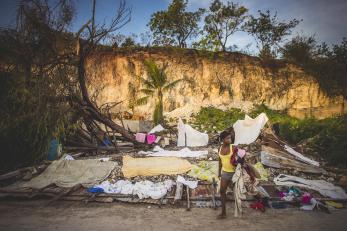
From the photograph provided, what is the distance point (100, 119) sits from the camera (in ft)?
35.9

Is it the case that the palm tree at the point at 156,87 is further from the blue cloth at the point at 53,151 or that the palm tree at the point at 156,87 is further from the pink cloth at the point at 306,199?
the pink cloth at the point at 306,199

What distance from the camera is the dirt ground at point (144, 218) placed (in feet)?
14.3

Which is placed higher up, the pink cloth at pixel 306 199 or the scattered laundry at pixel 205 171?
the scattered laundry at pixel 205 171

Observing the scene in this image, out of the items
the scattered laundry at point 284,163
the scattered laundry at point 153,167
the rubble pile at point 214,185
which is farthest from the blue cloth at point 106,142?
the scattered laundry at point 284,163

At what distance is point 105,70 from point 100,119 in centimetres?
1020

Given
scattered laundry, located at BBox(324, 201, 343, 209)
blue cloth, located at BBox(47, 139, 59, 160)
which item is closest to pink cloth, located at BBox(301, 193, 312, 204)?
scattered laundry, located at BBox(324, 201, 343, 209)

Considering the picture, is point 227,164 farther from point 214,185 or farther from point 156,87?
point 156,87

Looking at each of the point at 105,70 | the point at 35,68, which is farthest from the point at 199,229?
the point at 105,70

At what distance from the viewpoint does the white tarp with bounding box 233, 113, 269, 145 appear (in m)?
11.1

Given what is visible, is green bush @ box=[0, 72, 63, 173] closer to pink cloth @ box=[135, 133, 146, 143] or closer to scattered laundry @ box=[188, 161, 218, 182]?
pink cloth @ box=[135, 133, 146, 143]

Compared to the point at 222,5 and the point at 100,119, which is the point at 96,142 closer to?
the point at 100,119

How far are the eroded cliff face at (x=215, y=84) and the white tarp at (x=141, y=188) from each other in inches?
536

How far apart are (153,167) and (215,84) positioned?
50.8 feet

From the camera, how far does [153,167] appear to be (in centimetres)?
735
